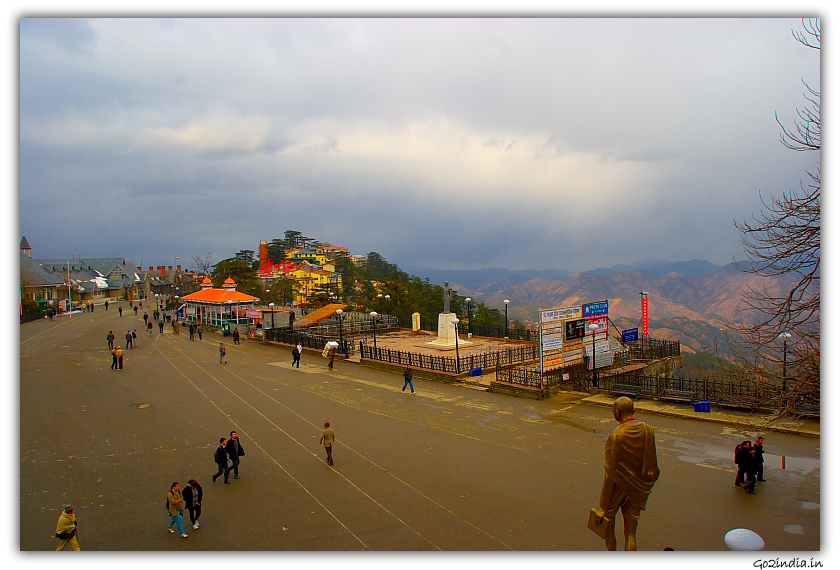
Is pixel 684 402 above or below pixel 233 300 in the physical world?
below

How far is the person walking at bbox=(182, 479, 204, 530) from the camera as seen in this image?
7.93 metres

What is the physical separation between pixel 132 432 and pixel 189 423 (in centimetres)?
150

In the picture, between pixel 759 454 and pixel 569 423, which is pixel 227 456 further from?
pixel 759 454

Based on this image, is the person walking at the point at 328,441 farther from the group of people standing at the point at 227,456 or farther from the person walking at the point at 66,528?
the person walking at the point at 66,528

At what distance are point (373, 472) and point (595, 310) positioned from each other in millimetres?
14175

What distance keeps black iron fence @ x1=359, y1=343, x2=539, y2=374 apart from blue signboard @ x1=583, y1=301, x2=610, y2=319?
4621 millimetres

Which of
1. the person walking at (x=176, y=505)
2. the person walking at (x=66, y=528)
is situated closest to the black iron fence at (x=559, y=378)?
the person walking at (x=176, y=505)

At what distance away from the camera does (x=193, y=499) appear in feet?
26.2

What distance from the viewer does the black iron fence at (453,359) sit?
22.6 m

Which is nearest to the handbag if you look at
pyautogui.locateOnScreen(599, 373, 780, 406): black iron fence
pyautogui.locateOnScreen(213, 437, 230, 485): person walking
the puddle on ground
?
pyautogui.locateOnScreen(213, 437, 230, 485): person walking

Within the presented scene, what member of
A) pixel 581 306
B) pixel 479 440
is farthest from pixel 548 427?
pixel 581 306

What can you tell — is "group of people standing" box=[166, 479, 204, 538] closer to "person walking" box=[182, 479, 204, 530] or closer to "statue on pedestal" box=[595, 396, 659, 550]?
"person walking" box=[182, 479, 204, 530]

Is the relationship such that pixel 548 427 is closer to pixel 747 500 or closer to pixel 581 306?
pixel 747 500

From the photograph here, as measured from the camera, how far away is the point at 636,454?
5.12 metres
